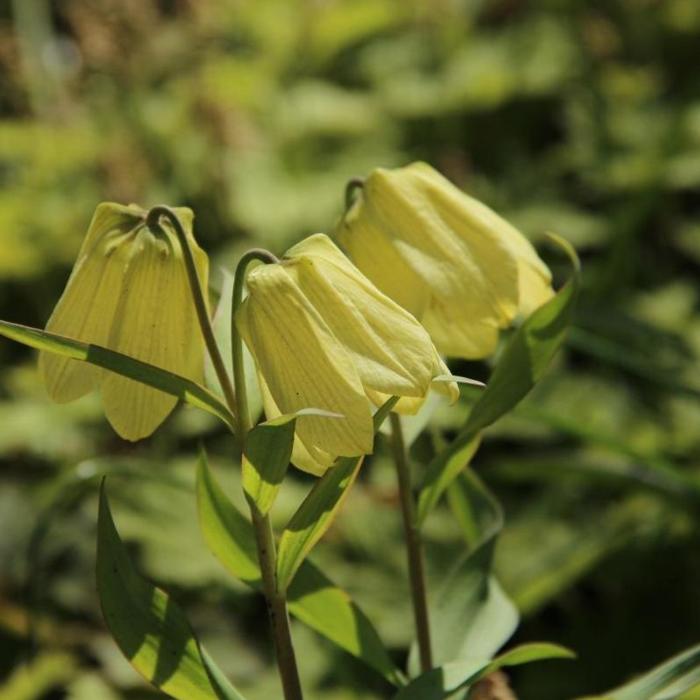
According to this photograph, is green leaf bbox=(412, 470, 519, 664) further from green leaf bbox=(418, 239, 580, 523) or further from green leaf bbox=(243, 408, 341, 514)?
green leaf bbox=(243, 408, 341, 514)

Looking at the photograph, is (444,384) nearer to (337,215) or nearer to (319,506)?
(319,506)

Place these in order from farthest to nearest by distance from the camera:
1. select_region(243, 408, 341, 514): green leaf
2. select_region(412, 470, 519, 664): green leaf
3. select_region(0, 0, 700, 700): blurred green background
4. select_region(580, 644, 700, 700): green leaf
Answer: select_region(0, 0, 700, 700): blurred green background, select_region(412, 470, 519, 664): green leaf, select_region(580, 644, 700, 700): green leaf, select_region(243, 408, 341, 514): green leaf

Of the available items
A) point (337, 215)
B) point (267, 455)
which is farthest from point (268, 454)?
point (337, 215)

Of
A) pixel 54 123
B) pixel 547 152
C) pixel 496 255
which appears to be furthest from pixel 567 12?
pixel 496 255

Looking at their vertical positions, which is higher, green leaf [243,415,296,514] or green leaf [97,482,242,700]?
green leaf [243,415,296,514]

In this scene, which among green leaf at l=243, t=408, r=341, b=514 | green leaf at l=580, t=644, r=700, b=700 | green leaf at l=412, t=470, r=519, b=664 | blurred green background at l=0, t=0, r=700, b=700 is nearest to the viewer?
green leaf at l=243, t=408, r=341, b=514

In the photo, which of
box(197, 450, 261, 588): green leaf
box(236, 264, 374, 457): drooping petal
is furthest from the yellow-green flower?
box(197, 450, 261, 588): green leaf

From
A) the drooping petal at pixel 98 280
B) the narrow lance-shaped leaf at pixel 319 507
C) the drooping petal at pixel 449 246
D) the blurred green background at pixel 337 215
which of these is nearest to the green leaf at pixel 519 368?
the drooping petal at pixel 449 246
